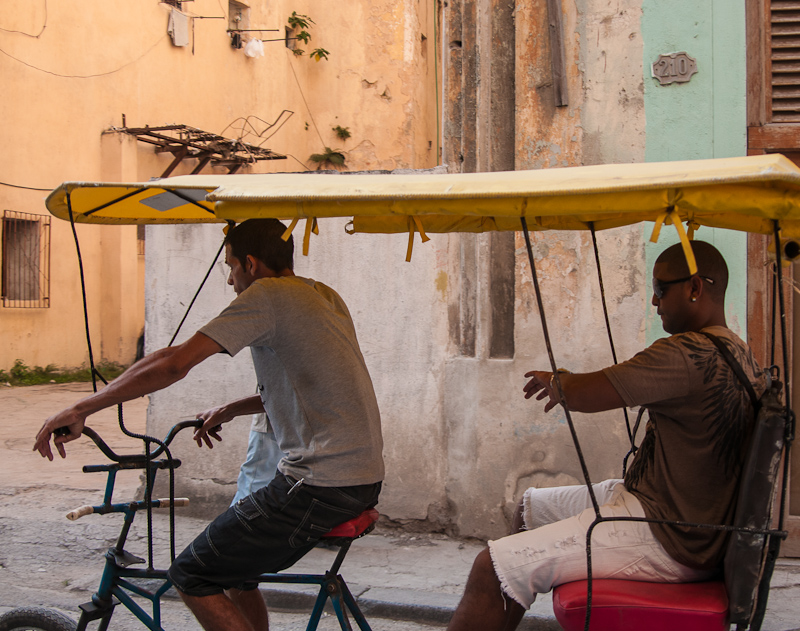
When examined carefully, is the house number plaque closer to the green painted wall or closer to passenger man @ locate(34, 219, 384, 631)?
the green painted wall

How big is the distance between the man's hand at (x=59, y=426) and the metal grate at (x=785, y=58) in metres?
4.21

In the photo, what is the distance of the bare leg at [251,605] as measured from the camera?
269cm

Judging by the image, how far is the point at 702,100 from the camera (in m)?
4.55

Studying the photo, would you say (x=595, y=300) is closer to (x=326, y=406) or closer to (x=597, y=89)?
(x=597, y=89)

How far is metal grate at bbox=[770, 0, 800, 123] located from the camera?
14.8 feet

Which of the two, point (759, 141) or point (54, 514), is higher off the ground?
point (759, 141)

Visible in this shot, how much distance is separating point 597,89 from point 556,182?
9.84 feet

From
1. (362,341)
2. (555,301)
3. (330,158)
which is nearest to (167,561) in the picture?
(362,341)

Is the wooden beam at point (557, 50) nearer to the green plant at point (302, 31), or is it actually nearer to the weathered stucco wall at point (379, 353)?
the weathered stucco wall at point (379, 353)

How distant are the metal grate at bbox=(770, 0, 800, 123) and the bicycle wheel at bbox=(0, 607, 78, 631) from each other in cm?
452

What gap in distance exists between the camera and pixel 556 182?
205 centimetres

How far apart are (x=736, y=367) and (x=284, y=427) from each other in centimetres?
141

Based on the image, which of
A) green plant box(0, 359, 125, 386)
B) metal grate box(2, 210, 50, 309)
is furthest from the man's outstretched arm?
metal grate box(2, 210, 50, 309)

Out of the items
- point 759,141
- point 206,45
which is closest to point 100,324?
point 206,45
